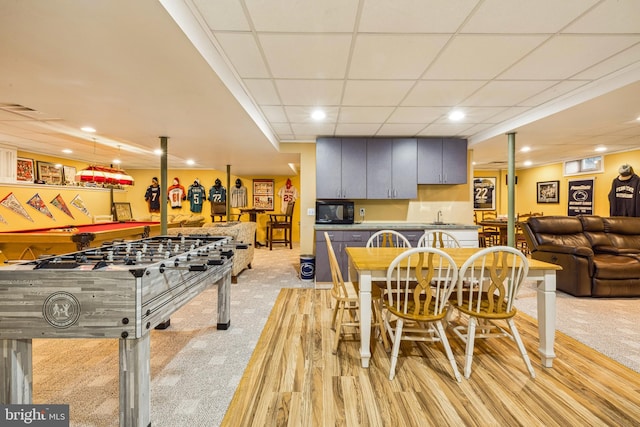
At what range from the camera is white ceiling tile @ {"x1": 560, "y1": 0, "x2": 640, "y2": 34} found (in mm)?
1652

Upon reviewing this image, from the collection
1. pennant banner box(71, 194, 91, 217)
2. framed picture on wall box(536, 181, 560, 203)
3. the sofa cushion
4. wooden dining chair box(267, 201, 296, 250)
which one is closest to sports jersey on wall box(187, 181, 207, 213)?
wooden dining chair box(267, 201, 296, 250)

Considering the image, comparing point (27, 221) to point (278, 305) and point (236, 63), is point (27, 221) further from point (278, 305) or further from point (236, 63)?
point (236, 63)

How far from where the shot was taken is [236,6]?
166 centimetres

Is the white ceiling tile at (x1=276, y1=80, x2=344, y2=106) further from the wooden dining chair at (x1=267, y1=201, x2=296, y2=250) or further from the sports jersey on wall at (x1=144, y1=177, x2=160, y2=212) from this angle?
the sports jersey on wall at (x1=144, y1=177, x2=160, y2=212)

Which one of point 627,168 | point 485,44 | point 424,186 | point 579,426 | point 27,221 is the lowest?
point 579,426

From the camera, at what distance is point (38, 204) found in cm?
598

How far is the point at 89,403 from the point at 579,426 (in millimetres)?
2899

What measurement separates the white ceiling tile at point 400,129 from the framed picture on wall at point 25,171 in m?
6.97

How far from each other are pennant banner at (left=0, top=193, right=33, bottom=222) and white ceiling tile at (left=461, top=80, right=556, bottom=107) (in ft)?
25.7

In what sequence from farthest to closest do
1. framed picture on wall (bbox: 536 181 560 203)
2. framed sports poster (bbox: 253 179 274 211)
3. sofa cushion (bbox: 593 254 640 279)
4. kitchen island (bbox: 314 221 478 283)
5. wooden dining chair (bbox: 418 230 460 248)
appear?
framed sports poster (bbox: 253 179 274 211), framed picture on wall (bbox: 536 181 560 203), kitchen island (bbox: 314 221 478 283), sofa cushion (bbox: 593 254 640 279), wooden dining chair (bbox: 418 230 460 248)

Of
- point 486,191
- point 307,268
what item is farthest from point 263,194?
point 486,191

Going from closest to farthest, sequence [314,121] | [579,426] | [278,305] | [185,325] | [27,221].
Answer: [579,426], [185,325], [278,305], [314,121], [27,221]

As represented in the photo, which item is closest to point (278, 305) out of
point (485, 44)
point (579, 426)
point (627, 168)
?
point (579, 426)

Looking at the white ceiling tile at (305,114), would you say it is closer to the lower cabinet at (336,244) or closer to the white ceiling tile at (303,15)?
the white ceiling tile at (303,15)
